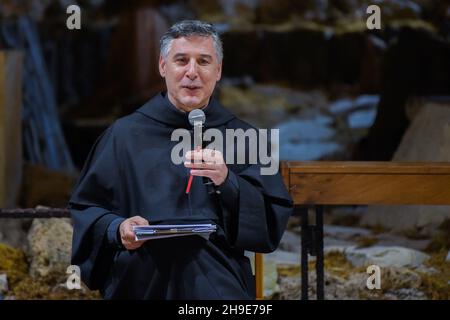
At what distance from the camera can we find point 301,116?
27.8ft

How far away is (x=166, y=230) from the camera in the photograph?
350 centimetres

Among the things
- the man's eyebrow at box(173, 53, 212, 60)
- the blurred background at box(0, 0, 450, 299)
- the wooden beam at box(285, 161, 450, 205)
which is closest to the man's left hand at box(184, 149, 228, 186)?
the man's eyebrow at box(173, 53, 212, 60)

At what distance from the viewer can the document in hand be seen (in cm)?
349

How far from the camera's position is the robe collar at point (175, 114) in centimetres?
382

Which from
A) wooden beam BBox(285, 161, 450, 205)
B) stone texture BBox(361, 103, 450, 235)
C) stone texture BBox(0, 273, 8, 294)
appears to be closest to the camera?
wooden beam BBox(285, 161, 450, 205)

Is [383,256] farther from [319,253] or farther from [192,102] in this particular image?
[192,102]

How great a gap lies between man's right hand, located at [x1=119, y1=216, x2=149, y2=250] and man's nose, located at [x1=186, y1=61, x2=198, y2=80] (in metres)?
0.56

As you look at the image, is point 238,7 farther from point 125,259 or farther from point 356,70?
point 125,259

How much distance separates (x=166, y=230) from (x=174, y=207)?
202 mm

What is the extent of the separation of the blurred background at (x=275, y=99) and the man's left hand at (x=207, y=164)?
6.81 feet

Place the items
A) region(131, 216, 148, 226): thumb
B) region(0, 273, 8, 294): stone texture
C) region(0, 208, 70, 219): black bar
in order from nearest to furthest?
region(131, 216, 148, 226): thumb < region(0, 208, 70, 219): black bar < region(0, 273, 8, 294): stone texture

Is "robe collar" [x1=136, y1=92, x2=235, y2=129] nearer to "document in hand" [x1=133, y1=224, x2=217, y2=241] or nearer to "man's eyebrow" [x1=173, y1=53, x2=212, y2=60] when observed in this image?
"man's eyebrow" [x1=173, y1=53, x2=212, y2=60]

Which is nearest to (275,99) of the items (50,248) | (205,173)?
(50,248)
